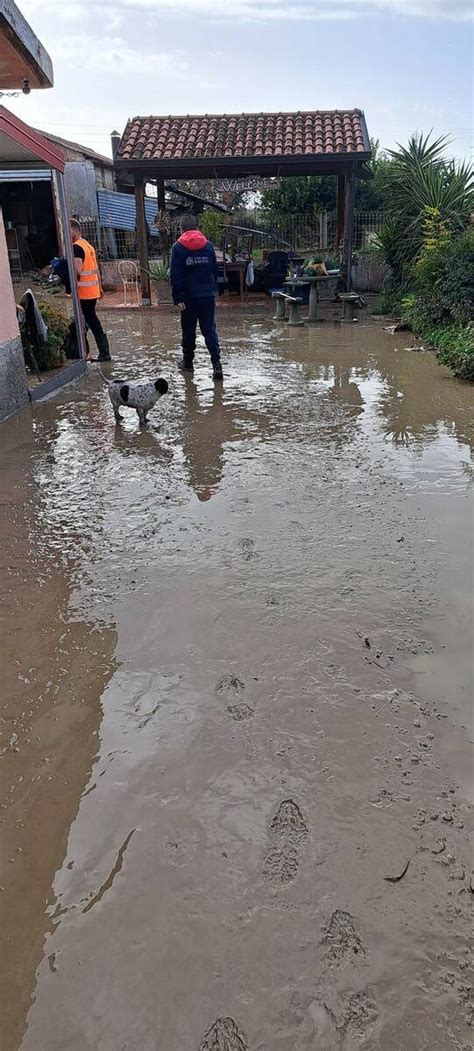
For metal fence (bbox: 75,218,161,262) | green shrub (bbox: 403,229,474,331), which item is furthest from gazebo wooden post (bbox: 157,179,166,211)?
green shrub (bbox: 403,229,474,331)

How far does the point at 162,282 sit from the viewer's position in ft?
54.2

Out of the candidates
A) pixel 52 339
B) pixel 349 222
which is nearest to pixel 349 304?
pixel 349 222

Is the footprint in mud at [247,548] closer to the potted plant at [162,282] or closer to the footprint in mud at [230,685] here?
the footprint in mud at [230,685]

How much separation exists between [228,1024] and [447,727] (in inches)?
50.3

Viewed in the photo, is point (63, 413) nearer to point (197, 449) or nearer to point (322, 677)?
point (197, 449)

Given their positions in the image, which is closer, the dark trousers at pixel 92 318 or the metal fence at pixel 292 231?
the dark trousers at pixel 92 318

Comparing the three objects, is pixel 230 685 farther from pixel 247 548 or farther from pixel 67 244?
pixel 67 244

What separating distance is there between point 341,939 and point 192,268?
24.0ft

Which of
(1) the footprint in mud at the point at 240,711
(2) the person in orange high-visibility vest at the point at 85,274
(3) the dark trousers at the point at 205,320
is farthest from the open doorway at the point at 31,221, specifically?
(1) the footprint in mud at the point at 240,711

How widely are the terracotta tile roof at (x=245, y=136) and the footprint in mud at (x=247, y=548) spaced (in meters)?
13.0

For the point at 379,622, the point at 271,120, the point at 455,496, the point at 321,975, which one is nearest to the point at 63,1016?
the point at 321,975

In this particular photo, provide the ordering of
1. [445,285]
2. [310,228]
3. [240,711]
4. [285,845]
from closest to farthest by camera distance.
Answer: [285,845]
[240,711]
[445,285]
[310,228]

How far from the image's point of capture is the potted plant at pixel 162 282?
54.1 feet

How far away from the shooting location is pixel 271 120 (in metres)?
16.3
